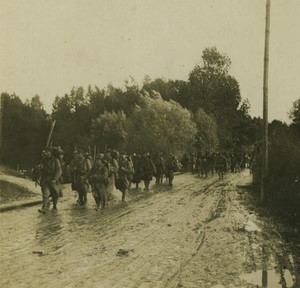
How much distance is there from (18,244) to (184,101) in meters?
57.3

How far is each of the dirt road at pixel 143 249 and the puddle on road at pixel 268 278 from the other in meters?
0.01

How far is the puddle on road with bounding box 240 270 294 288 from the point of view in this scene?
6.91m

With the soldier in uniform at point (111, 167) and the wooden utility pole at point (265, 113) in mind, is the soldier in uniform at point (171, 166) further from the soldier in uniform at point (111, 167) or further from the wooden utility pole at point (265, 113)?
the wooden utility pole at point (265, 113)

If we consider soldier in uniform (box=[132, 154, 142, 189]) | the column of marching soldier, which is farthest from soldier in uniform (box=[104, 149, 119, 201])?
soldier in uniform (box=[132, 154, 142, 189])

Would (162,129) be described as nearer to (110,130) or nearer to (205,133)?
(205,133)

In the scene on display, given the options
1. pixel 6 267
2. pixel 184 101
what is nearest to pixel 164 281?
pixel 6 267

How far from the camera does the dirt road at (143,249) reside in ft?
23.0

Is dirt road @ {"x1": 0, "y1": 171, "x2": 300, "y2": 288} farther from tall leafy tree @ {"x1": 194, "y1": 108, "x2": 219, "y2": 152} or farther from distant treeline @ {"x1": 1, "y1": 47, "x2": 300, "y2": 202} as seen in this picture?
tall leafy tree @ {"x1": 194, "y1": 108, "x2": 219, "y2": 152}

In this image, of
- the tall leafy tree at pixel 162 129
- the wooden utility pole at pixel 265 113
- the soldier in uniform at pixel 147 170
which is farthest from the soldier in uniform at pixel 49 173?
the tall leafy tree at pixel 162 129

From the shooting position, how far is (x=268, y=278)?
23.8 ft

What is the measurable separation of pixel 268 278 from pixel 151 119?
166ft

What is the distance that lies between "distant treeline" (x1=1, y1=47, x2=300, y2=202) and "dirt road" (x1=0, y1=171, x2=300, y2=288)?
34.5 metres

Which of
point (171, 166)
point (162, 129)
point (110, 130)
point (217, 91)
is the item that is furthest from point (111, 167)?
point (110, 130)

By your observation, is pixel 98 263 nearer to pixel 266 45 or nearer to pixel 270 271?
pixel 270 271
